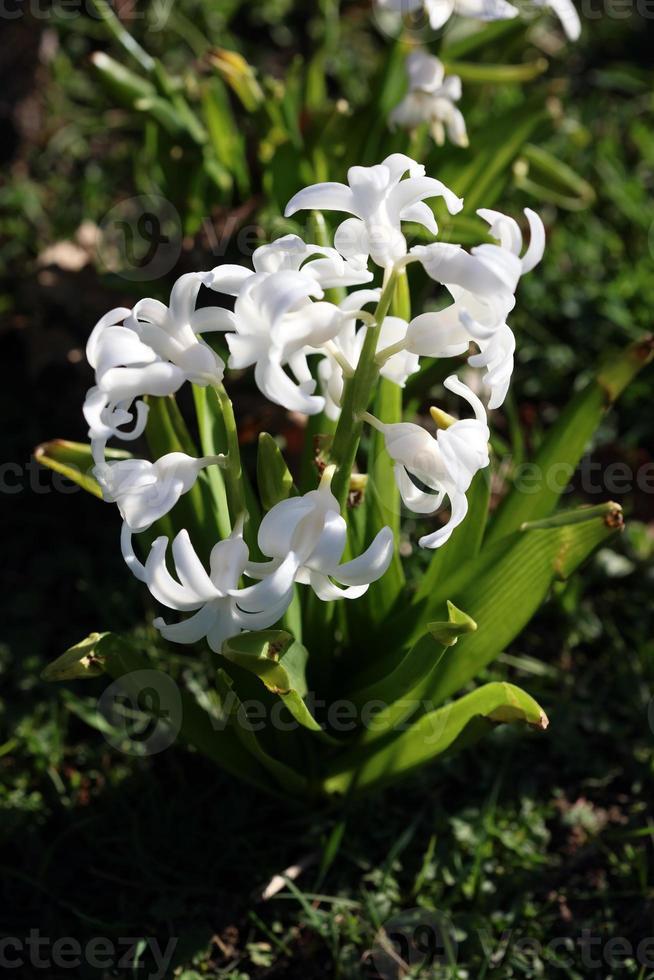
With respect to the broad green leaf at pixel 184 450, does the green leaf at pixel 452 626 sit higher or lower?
higher

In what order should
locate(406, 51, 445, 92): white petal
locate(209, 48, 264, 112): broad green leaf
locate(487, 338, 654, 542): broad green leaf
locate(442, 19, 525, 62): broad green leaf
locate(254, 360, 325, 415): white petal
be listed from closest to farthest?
locate(254, 360, 325, 415): white petal
locate(487, 338, 654, 542): broad green leaf
locate(406, 51, 445, 92): white petal
locate(209, 48, 264, 112): broad green leaf
locate(442, 19, 525, 62): broad green leaf

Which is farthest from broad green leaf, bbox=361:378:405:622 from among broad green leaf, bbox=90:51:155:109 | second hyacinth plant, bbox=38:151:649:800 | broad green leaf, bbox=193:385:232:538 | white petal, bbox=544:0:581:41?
broad green leaf, bbox=90:51:155:109

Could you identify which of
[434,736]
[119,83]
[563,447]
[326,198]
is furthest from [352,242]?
[119,83]

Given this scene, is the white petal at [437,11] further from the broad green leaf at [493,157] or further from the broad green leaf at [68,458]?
the broad green leaf at [68,458]

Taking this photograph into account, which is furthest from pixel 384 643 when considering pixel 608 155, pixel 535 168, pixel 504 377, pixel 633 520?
pixel 608 155

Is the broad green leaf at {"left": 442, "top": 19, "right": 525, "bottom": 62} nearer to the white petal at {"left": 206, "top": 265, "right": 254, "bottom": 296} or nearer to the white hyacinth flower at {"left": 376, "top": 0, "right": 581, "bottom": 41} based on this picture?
the white hyacinth flower at {"left": 376, "top": 0, "right": 581, "bottom": 41}

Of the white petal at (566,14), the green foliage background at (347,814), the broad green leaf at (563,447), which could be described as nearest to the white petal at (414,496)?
the broad green leaf at (563,447)
